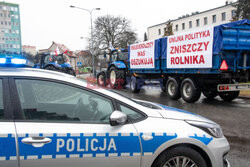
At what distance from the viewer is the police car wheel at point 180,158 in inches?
90.6

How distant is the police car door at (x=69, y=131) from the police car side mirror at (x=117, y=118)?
7cm

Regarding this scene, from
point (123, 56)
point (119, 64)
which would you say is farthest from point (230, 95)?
point (123, 56)

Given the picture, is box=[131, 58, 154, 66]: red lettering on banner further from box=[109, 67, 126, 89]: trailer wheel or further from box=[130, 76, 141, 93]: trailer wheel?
box=[109, 67, 126, 89]: trailer wheel

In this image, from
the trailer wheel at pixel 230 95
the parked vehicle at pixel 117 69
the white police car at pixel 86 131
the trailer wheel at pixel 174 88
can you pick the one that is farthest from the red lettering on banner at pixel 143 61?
the white police car at pixel 86 131

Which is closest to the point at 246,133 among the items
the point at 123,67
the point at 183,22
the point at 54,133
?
the point at 54,133

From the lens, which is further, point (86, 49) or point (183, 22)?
point (183, 22)

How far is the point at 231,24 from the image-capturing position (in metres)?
7.56

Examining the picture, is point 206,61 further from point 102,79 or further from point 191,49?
point 102,79

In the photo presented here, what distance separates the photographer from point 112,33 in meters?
40.3

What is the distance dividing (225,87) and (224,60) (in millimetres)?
1058

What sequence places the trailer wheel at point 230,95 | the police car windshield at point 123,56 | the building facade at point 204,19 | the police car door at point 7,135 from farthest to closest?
the building facade at point 204,19, the police car windshield at point 123,56, the trailer wheel at point 230,95, the police car door at point 7,135

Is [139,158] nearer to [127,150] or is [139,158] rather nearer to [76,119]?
[127,150]

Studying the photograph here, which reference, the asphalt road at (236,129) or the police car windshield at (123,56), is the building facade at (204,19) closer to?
the police car windshield at (123,56)

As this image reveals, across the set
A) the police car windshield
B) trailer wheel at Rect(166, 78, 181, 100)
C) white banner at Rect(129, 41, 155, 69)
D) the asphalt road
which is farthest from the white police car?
the police car windshield
